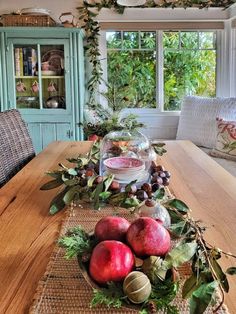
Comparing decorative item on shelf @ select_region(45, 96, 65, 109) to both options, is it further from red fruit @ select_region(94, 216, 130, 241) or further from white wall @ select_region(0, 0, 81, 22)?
red fruit @ select_region(94, 216, 130, 241)

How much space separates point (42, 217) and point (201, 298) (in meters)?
0.66

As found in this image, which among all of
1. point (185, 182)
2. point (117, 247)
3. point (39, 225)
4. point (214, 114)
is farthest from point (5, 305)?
point (214, 114)

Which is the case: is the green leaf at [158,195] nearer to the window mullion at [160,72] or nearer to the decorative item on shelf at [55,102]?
the decorative item on shelf at [55,102]

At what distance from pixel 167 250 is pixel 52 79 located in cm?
325

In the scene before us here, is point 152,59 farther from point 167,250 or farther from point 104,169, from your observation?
point 167,250

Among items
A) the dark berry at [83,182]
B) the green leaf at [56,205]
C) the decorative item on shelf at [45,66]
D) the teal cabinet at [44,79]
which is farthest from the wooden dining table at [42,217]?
the decorative item on shelf at [45,66]

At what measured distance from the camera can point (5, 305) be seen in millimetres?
703

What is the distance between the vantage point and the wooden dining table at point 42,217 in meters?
0.78

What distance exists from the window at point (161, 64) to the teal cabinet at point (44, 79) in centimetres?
50

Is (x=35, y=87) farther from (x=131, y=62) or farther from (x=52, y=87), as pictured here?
(x=131, y=62)

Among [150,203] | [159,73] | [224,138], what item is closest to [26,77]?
[159,73]

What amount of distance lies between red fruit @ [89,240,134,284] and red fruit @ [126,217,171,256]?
25 mm

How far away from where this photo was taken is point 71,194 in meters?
1.26

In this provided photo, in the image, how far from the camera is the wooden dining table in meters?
0.78
